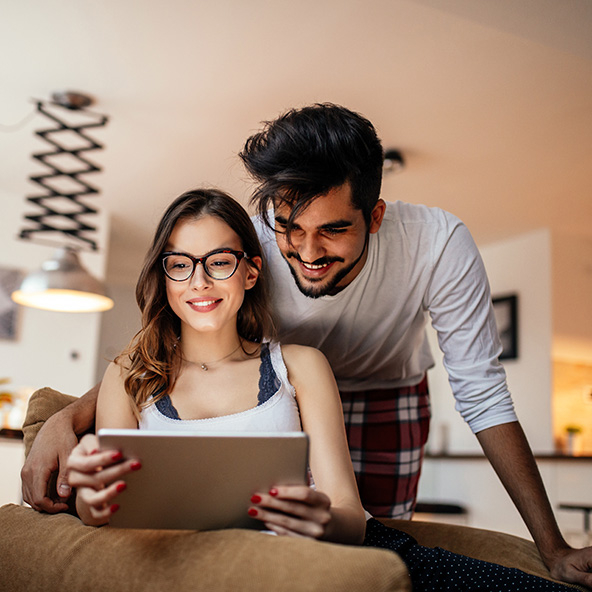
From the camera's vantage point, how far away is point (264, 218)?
1.62 m

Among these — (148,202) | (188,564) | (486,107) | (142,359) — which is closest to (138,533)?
(188,564)

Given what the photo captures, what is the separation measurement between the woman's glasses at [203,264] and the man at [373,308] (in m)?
0.15

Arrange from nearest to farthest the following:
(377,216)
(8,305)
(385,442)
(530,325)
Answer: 1. (377,216)
2. (385,442)
3. (8,305)
4. (530,325)

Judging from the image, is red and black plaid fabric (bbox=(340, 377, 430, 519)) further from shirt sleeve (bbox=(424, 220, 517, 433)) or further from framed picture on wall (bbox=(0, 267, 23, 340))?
framed picture on wall (bbox=(0, 267, 23, 340))

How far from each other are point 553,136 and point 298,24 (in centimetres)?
186

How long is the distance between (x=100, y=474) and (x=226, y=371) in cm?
60

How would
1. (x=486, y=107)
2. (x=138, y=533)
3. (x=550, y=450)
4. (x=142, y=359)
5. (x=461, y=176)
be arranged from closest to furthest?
1. (x=138, y=533)
2. (x=142, y=359)
3. (x=486, y=107)
4. (x=461, y=176)
5. (x=550, y=450)

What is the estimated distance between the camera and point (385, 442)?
6.88 feet

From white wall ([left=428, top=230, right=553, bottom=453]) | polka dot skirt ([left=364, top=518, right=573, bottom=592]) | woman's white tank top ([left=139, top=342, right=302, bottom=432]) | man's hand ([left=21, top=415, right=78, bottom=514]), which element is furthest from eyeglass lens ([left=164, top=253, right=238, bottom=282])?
white wall ([left=428, top=230, right=553, bottom=453])

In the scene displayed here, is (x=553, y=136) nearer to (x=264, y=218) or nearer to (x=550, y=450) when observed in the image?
(x=550, y=450)

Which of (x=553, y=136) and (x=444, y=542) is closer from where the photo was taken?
(x=444, y=542)

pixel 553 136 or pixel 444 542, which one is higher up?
pixel 553 136

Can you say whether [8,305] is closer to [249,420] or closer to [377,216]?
[377,216]

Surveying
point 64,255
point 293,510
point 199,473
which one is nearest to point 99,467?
point 199,473
